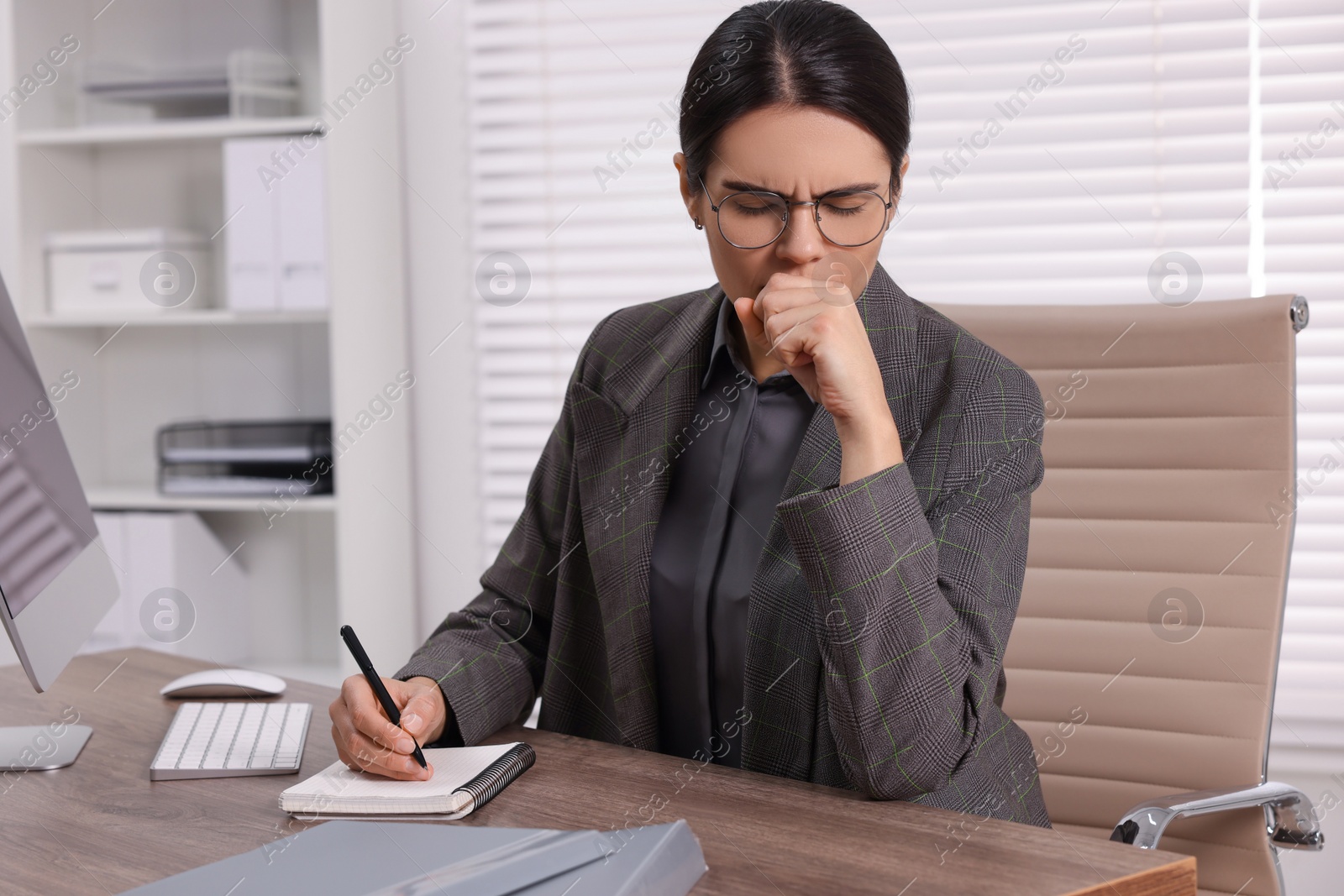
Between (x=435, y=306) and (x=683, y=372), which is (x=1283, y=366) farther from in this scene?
(x=435, y=306)

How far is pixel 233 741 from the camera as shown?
46.6 inches

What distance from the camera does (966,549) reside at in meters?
1.10

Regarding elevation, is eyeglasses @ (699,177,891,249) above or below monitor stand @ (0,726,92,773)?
above

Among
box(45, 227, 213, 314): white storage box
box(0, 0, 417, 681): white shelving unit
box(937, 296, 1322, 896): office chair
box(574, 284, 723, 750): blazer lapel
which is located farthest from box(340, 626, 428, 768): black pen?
box(45, 227, 213, 314): white storage box

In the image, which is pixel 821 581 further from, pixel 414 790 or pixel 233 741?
pixel 233 741

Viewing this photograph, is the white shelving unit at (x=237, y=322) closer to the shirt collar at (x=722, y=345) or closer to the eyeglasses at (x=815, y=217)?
the shirt collar at (x=722, y=345)

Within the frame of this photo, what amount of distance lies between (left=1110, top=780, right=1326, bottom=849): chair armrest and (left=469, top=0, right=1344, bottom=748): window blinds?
104 centimetres

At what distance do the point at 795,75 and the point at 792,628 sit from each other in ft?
1.88

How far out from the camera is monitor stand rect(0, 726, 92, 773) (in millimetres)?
1153

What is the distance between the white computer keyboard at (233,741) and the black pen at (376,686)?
125 mm

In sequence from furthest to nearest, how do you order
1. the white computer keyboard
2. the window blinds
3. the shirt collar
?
the window blinds < the shirt collar < the white computer keyboard

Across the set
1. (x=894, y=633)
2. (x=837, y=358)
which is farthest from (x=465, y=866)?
(x=837, y=358)

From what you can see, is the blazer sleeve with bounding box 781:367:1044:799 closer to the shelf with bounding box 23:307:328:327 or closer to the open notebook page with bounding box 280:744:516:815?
the open notebook page with bounding box 280:744:516:815

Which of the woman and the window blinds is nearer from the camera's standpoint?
the woman
